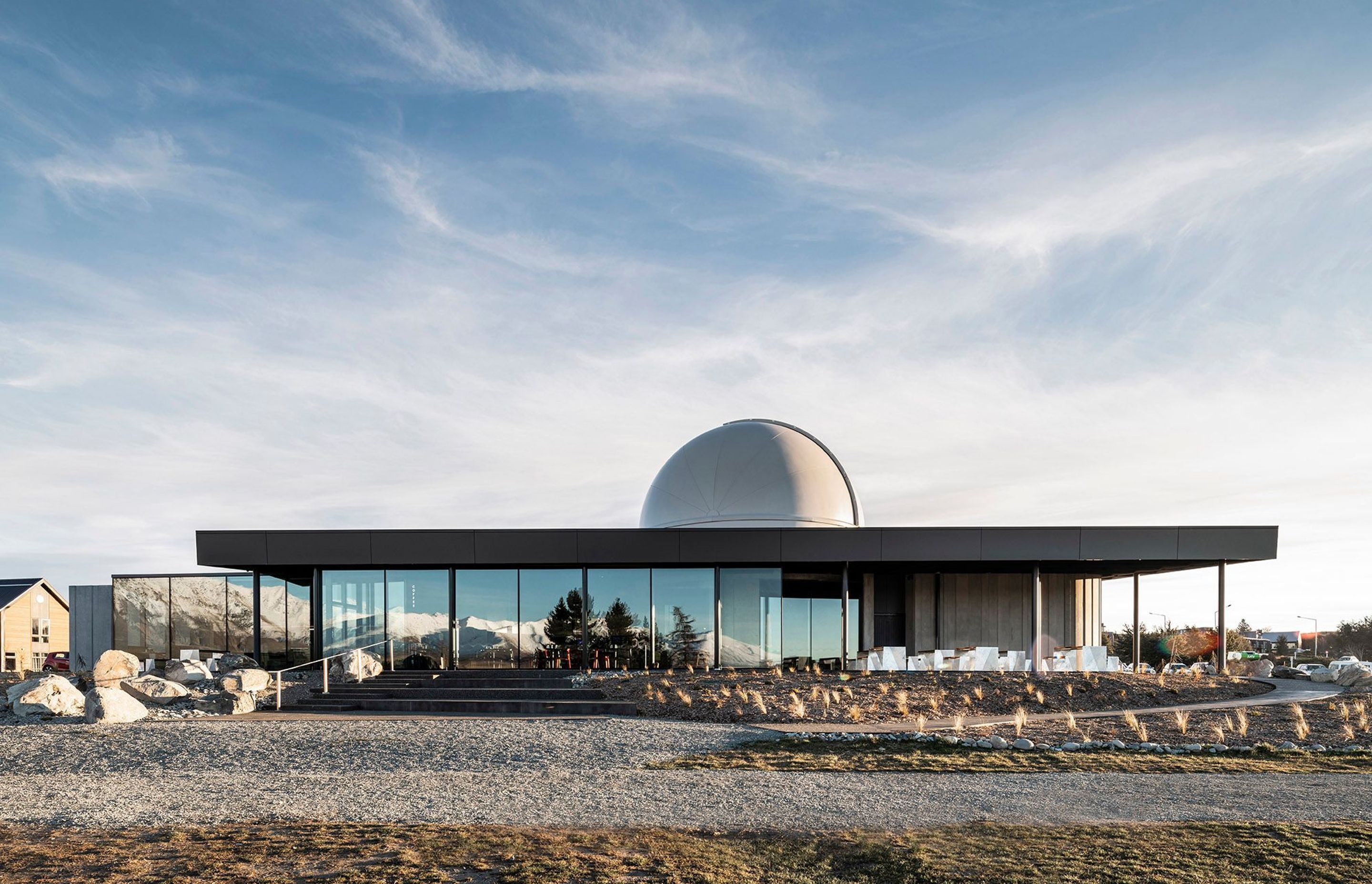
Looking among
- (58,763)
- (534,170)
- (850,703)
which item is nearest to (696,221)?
(534,170)

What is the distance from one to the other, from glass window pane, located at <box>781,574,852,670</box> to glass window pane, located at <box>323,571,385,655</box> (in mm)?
9347

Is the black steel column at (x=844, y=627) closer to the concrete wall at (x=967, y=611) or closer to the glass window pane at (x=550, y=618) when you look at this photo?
the concrete wall at (x=967, y=611)

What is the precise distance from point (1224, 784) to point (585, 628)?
15062 millimetres

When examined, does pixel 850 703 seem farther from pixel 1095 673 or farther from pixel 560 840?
pixel 560 840

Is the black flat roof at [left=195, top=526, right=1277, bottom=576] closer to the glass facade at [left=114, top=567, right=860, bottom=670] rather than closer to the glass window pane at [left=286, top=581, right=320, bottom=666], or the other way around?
the glass facade at [left=114, top=567, right=860, bottom=670]

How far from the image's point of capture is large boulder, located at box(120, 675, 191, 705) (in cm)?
1816

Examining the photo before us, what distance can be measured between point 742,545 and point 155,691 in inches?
461

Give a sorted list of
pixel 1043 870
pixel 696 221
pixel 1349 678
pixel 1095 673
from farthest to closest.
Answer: pixel 1349 678 < pixel 1095 673 < pixel 696 221 < pixel 1043 870

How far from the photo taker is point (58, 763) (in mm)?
12023

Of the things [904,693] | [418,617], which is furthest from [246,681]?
[904,693]

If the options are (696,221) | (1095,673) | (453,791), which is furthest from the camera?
(1095,673)

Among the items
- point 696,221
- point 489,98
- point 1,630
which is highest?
point 489,98

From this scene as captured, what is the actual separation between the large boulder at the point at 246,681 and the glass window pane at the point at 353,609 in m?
2.76

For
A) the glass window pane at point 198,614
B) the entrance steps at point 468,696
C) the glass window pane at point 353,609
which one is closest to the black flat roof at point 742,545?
the glass window pane at point 353,609
